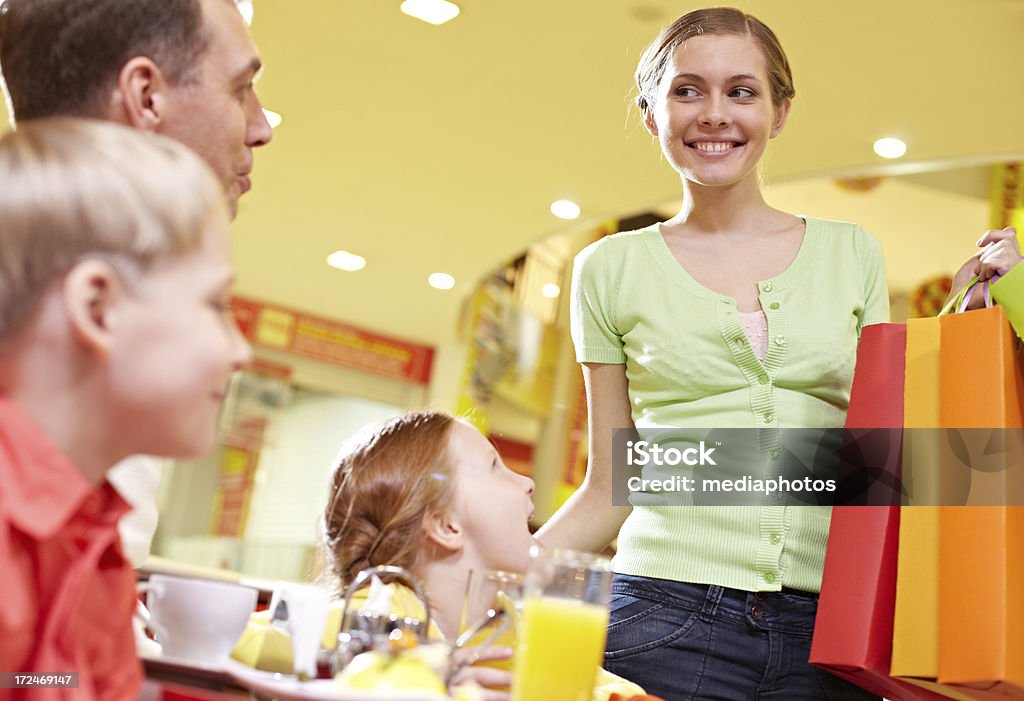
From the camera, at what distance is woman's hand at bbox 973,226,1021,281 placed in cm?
135

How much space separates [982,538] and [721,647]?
1.27 feet

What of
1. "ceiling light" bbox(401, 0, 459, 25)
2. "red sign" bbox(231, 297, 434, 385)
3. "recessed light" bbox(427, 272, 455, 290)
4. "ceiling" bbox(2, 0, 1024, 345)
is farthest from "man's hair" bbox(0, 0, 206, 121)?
"red sign" bbox(231, 297, 434, 385)

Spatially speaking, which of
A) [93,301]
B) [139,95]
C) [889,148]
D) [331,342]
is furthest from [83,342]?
[331,342]

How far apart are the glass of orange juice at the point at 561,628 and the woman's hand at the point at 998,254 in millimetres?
726

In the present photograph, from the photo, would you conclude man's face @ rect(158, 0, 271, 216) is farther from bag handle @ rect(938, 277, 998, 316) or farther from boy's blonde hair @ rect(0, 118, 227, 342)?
bag handle @ rect(938, 277, 998, 316)

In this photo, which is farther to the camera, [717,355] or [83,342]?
→ [717,355]

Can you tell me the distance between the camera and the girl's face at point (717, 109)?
159 cm

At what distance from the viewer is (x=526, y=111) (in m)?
5.05

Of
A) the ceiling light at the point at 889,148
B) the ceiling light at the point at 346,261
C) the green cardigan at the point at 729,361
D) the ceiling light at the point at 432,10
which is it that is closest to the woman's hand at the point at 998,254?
the green cardigan at the point at 729,361

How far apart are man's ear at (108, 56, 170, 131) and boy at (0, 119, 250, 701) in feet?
1.49

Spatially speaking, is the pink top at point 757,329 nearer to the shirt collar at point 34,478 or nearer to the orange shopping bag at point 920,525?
the orange shopping bag at point 920,525

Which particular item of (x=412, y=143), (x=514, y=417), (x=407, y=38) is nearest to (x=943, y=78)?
(x=407, y=38)

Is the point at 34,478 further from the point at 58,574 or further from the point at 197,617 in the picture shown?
the point at 197,617

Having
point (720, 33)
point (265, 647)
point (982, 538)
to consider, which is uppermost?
point (720, 33)
